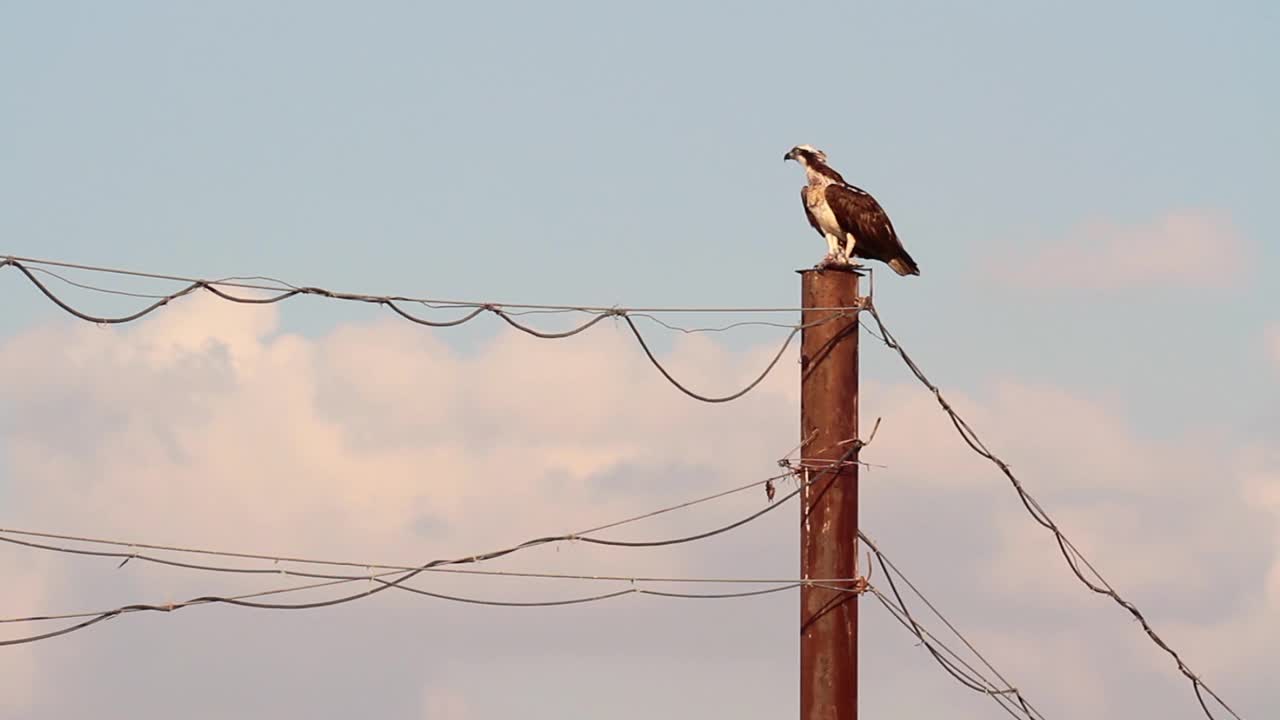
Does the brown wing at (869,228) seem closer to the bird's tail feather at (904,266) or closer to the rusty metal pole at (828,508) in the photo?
the bird's tail feather at (904,266)

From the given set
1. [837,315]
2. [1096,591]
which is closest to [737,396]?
[837,315]

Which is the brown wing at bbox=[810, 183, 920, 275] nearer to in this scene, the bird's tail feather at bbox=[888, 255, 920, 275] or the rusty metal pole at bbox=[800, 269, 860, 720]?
the bird's tail feather at bbox=[888, 255, 920, 275]

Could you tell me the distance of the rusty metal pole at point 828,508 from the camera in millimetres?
12359

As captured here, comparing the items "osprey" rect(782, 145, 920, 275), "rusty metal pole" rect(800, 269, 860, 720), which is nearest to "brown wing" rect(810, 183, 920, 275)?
"osprey" rect(782, 145, 920, 275)

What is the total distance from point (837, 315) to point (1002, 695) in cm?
343

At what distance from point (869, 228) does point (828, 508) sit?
373 cm

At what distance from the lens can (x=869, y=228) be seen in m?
15.8

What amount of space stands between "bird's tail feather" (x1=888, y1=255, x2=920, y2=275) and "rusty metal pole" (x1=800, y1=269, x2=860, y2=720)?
3.04 meters

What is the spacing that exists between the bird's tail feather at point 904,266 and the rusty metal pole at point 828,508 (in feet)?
Answer: 9.97

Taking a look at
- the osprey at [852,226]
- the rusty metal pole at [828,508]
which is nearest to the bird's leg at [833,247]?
the osprey at [852,226]

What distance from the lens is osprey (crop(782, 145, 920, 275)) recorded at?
15.8 m

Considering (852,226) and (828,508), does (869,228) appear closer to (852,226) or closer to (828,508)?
(852,226)

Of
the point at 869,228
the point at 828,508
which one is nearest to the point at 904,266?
the point at 869,228

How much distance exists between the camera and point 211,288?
12141mm
